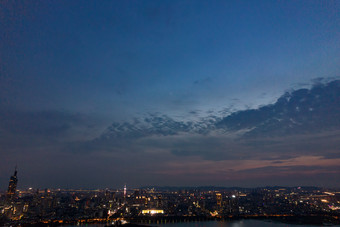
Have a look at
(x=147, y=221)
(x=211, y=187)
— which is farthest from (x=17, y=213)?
(x=211, y=187)

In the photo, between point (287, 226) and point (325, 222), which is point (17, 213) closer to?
point (287, 226)

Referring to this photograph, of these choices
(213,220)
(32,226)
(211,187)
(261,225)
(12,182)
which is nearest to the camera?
(32,226)

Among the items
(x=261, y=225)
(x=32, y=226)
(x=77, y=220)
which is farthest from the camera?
(x=77, y=220)

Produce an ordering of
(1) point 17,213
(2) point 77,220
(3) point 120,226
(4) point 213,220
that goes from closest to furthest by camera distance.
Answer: (3) point 120,226 < (2) point 77,220 < (4) point 213,220 < (1) point 17,213

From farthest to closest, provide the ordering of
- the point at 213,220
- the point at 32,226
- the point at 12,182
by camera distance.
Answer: the point at 12,182 → the point at 213,220 → the point at 32,226

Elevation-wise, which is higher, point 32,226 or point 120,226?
point 120,226

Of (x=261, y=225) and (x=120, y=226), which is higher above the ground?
(x=120, y=226)

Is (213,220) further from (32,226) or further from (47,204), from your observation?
(47,204)

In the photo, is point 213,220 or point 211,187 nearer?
point 213,220

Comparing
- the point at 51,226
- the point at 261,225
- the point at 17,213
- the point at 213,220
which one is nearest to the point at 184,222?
the point at 213,220
